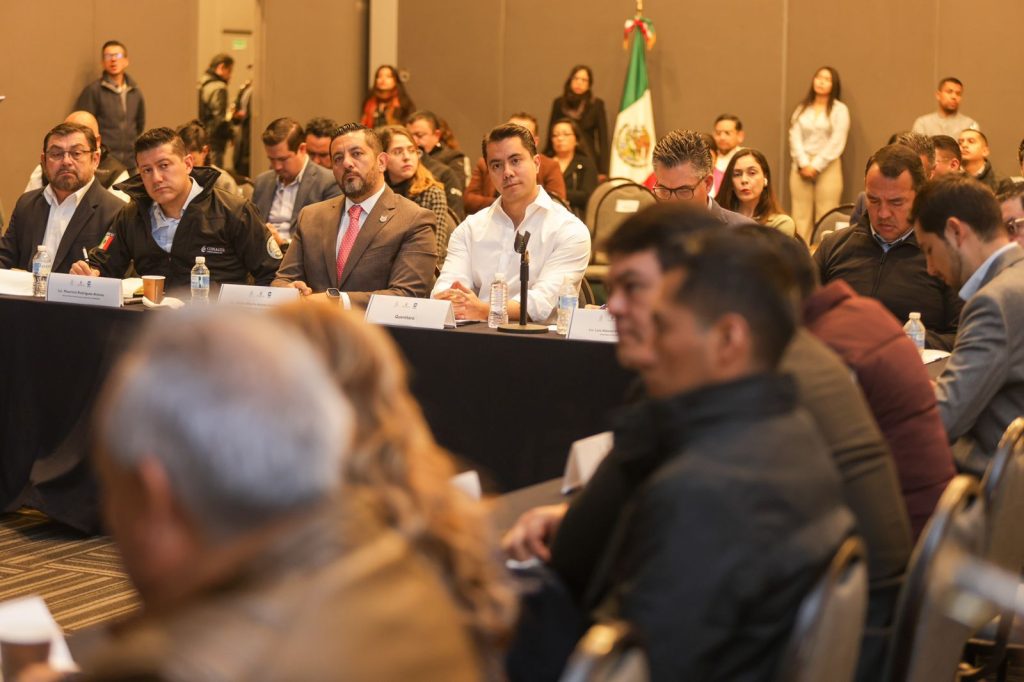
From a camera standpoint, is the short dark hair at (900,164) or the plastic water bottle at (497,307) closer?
the plastic water bottle at (497,307)

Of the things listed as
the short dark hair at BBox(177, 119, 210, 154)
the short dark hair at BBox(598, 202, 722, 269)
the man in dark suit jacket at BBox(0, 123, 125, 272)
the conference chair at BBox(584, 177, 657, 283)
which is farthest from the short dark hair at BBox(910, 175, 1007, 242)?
the short dark hair at BBox(177, 119, 210, 154)

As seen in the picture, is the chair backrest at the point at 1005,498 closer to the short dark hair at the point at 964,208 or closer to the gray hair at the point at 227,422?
the short dark hair at the point at 964,208

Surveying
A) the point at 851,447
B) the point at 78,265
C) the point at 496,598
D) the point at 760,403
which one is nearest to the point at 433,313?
the point at 78,265

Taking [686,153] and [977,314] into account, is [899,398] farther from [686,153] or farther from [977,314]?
[686,153]

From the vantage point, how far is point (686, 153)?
4.75 metres

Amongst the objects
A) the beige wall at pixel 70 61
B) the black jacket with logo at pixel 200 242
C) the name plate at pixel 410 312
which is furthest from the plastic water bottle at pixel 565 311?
the beige wall at pixel 70 61

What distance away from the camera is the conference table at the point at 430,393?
150 inches

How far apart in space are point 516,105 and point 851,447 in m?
10.3

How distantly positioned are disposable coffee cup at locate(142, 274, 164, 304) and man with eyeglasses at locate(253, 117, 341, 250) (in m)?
2.98

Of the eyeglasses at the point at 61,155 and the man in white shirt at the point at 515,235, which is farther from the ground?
the eyeglasses at the point at 61,155

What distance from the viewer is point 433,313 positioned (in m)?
4.07

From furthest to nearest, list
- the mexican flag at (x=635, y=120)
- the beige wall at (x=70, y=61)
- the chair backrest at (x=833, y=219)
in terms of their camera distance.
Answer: the mexican flag at (x=635, y=120), the beige wall at (x=70, y=61), the chair backrest at (x=833, y=219)

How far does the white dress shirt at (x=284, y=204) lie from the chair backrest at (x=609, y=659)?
21.6ft

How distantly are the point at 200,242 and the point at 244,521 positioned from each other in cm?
437
